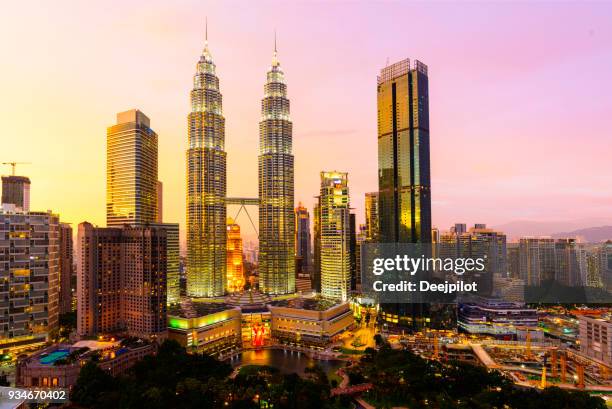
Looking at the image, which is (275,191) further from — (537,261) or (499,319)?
(537,261)

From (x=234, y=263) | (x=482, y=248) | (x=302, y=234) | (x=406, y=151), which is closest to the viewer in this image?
(x=406, y=151)

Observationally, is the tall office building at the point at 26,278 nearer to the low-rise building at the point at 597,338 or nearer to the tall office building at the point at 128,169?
the tall office building at the point at 128,169

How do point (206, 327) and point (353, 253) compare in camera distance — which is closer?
point (206, 327)

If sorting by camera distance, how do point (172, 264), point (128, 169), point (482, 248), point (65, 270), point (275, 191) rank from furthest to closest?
point (482, 248)
point (275, 191)
point (172, 264)
point (128, 169)
point (65, 270)

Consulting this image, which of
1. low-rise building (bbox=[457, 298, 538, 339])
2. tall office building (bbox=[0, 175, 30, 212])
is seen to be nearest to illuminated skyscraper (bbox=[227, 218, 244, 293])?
tall office building (bbox=[0, 175, 30, 212])

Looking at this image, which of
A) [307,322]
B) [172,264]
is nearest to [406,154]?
[307,322]

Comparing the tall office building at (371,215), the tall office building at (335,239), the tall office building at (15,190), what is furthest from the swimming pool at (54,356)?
the tall office building at (371,215)
